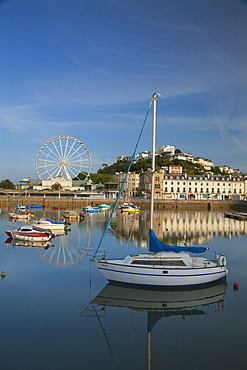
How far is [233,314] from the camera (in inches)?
526

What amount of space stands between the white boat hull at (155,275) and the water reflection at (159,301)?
1.21 ft

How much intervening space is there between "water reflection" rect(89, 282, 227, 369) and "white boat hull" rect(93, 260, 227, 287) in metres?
0.37

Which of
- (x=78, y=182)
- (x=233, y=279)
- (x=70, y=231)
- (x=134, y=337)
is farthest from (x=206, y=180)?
(x=134, y=337)

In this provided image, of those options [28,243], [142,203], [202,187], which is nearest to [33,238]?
[28,243]

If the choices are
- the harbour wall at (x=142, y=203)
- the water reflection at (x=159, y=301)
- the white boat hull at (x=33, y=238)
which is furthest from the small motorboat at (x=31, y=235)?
the harbour wall at (x=142, y=203)

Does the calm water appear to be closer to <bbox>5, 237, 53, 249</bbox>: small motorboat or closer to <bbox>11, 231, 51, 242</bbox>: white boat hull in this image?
<bbox>5, 237, 53, 249</bbox>: small motorboat

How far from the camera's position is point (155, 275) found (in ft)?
50.4

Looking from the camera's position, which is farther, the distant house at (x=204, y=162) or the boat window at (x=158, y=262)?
the distant house at (x=204, y=162)

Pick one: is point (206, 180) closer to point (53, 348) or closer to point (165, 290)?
point (165, 290)

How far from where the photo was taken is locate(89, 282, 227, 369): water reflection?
1361cm

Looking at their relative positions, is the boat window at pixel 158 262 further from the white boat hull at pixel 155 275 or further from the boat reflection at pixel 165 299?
the boat reflection at pixel 165 299

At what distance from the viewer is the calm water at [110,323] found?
9.95m

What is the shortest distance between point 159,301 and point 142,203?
66.3 metres

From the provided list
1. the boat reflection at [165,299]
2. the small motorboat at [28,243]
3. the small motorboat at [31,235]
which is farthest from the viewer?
the small motorboat at [31,235]
